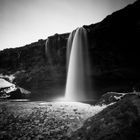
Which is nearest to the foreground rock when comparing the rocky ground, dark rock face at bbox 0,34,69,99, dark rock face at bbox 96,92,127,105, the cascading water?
the rocky ground

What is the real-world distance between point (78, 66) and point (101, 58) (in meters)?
4.90

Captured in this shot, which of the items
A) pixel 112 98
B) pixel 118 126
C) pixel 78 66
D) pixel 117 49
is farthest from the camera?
pixel 78 66

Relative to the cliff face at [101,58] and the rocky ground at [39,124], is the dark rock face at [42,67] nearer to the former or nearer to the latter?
the cliff face at [101,58]

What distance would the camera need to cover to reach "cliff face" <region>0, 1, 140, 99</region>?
68.9 ft

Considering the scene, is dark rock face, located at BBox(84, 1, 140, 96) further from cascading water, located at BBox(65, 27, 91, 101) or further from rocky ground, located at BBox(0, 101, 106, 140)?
rocky ground, located at BBox(0, 101, 106, 140)

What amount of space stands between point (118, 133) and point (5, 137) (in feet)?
13.3

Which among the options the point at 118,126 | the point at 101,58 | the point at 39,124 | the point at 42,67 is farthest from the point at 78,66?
the point at 118,126

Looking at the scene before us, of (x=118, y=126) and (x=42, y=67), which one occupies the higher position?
(x=42, y=67)

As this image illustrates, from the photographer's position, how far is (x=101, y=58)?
964 inches

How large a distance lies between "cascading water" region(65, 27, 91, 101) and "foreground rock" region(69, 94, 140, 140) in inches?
752

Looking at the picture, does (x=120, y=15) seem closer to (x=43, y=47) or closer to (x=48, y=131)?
(x=43, y=47)

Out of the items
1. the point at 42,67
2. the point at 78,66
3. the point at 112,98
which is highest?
the point at 42,67

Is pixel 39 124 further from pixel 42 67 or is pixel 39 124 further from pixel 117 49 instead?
pixel 42 67

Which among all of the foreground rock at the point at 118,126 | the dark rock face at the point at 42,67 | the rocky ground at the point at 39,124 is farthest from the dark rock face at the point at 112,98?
the dark rock face at the point at 42,67
